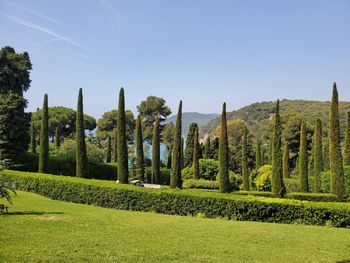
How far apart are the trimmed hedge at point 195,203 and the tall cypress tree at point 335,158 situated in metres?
8.62

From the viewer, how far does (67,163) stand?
37906mm

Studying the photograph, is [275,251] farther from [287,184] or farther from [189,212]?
[287,184]

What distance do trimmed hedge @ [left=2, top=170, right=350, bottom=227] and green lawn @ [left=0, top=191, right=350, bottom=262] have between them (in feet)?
7.65

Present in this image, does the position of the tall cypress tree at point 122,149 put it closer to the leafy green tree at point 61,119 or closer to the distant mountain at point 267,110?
the leafy green tree at point 61,119

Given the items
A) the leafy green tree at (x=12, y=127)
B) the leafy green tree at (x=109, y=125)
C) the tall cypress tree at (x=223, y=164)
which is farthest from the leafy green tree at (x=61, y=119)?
the tall cypress tree at (x=223, y=164)

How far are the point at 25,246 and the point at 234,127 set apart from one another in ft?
187

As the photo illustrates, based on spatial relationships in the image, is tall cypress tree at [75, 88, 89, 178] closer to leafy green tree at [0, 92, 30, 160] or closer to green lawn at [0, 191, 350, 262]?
leafy green tree at [0, 92, 30, 160]

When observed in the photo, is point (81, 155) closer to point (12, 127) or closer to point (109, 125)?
point (12, 127)

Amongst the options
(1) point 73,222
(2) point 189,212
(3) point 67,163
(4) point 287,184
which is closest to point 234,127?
(4) point 287,184

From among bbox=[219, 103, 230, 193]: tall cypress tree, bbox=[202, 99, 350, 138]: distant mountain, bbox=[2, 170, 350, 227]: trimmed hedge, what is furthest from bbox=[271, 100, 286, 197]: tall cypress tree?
bbox=[202, 99, 350, 138]: distant mountain

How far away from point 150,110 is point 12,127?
118ft

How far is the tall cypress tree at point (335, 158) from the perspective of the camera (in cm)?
2558

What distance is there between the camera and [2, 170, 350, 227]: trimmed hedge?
1747 centimetres

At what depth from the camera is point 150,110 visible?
6856 cm
